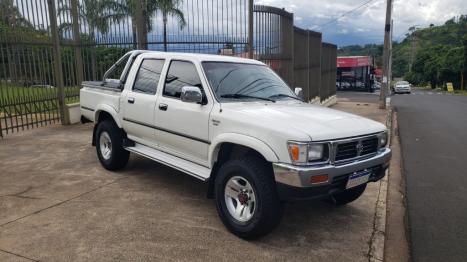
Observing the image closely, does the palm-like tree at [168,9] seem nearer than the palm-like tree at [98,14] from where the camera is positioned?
Yes

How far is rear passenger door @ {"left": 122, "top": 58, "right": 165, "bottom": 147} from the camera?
543 cm

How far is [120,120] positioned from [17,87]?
482 cm

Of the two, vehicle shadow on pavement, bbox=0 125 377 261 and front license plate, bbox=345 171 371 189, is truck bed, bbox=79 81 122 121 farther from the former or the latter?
front license plate, bbox=345 171 371 189

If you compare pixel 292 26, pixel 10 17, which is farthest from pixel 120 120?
pixel 292 26

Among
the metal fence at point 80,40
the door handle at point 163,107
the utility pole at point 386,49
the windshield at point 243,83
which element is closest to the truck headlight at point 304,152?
the windshield at point 243,83

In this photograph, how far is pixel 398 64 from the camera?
114 metres

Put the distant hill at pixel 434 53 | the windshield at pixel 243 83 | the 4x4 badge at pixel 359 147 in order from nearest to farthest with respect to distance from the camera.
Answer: the 4x4 badge at pixel 359 147 → the windshield at pixel 243 83 → the distant hill at pixel 434 53

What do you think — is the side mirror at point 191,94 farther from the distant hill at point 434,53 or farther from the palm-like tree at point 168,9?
the distant hill at point 434,53

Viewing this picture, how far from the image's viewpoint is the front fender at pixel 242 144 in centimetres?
382

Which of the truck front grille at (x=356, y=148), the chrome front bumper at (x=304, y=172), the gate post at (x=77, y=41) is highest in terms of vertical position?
the gate post at (x=77, y=41)

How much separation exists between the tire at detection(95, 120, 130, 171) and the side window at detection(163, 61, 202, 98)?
4.36 feet

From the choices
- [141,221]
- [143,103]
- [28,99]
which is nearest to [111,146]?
[143,103]

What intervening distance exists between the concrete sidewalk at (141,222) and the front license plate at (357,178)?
0.63 metres

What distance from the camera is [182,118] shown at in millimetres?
4863
